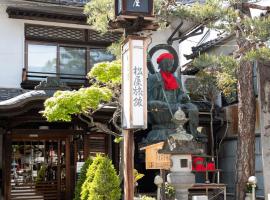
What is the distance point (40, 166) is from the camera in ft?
55.1

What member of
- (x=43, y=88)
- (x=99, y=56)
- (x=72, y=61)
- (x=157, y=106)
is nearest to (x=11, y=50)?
(x=72, y=61)

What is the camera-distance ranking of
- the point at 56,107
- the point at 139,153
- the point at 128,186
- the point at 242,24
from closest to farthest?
the point at 128,186 → the point at 56,107 → the point at 242,24 → the point at 139,153

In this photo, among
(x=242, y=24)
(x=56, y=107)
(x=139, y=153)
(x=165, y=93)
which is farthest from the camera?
(x=139, y=153)

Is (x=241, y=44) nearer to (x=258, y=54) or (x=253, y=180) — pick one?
(x=258, y=54)

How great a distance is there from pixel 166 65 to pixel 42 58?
536 centimetres

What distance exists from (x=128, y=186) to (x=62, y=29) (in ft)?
38.4

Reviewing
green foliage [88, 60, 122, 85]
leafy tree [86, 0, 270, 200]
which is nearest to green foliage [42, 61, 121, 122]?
green foliage [88, 60, 122, 85]

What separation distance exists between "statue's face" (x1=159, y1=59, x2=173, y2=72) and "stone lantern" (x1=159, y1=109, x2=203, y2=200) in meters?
4.83

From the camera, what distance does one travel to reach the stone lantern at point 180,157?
11.2 metres

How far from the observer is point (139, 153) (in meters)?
17.0

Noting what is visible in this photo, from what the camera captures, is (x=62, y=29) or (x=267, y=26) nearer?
(x=267, y=26)

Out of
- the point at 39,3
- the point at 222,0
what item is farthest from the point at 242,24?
the point at 39,3

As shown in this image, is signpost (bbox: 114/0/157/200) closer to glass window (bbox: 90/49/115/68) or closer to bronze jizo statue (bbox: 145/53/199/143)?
bronze jizo statue (bbox: 145/53/199/143)

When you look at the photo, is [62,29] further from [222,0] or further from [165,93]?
[222,0]
